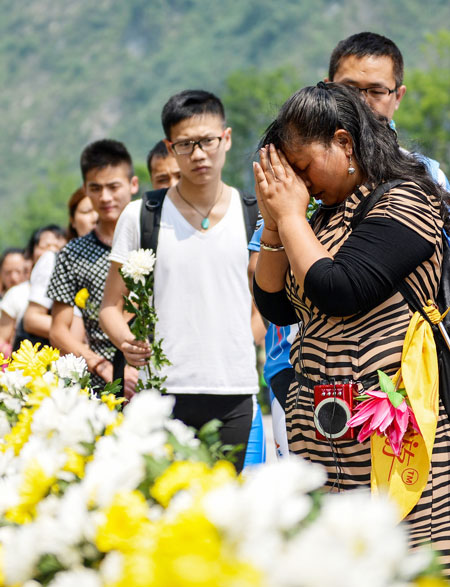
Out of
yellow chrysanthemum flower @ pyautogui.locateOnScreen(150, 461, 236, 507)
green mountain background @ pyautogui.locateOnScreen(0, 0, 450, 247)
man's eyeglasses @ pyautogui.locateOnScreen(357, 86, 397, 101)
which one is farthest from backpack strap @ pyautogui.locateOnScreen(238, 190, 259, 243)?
green mountain background @ pyautogui.locateOnScreen(0, 0, 450, 247)

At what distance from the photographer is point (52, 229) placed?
9.11 meters

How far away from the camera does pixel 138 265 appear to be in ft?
14.0

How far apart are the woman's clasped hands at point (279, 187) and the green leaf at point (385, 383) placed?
53 centimetres

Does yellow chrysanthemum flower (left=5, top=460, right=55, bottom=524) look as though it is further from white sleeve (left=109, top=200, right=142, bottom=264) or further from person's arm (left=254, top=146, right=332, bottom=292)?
white sleeve (left=109, top=200, right=142, bottom=264)

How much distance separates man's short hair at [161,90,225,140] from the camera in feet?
16.1

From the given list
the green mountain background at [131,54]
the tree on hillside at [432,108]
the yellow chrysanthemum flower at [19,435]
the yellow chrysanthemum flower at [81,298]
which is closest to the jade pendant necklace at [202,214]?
the yellow chrysanthemum flower at [81,298]

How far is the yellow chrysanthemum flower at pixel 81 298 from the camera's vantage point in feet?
16.7

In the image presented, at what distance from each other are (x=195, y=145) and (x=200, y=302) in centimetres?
80

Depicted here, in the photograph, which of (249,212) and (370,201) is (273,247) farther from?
(249,212)

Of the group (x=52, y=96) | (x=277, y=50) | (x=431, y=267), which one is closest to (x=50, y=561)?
(x=431, y=267)

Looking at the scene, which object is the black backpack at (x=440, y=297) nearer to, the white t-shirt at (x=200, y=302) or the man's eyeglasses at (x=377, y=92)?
the man's eyeglasses at (x=377, y=92)

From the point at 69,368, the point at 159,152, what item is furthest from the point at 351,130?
the point at 159,152

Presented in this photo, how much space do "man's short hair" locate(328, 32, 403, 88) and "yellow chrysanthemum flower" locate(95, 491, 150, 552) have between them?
316 cm

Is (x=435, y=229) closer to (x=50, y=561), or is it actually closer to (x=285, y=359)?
(x=285, y=359)
